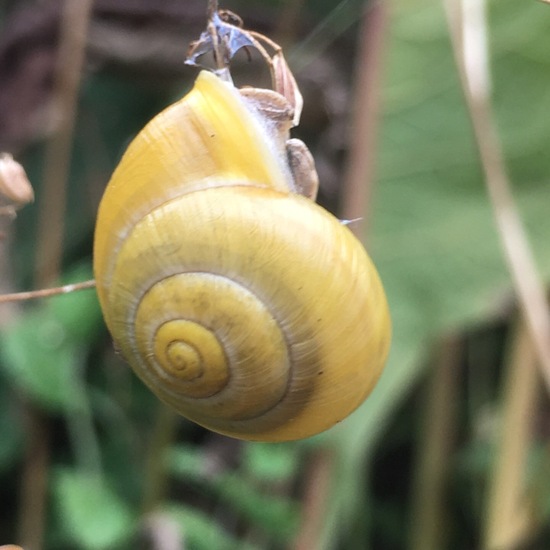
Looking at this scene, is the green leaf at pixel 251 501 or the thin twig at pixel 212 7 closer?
the thin twig at pixel 212 7

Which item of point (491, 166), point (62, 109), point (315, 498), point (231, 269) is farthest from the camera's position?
point (62, 109)

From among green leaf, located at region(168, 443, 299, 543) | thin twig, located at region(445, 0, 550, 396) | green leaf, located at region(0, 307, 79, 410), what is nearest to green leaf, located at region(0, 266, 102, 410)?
green leaf, located at region(0, 307, 79, 410)

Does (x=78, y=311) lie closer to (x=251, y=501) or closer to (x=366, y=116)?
(x=251, y=501)

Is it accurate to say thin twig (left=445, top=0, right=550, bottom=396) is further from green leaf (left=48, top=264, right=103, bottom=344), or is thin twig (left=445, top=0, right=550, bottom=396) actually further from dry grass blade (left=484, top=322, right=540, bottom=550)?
green leaf (left=48, top=264, right=103, bottom=344)

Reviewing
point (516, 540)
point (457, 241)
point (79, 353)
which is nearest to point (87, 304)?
point (79, 353)

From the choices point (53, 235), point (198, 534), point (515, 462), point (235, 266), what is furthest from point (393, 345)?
point (235, 266)

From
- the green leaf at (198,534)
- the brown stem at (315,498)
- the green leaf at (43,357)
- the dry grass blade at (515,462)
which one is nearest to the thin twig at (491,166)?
the dry grass blade at (515,462)

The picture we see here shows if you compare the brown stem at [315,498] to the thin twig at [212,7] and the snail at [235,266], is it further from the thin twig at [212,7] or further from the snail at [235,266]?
the thin twig at [212,7]

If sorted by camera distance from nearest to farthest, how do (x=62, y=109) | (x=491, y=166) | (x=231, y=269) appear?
(x=231, y=269) → (x=491, y=166) → (x=62, y=109)
